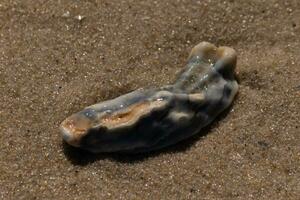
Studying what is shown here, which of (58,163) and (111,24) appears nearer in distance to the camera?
(58,163)

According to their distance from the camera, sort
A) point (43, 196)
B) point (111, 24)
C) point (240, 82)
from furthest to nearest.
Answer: point (111, 24), point (240, 82), point (43, 196)

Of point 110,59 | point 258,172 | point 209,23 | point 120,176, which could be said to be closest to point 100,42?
point 110,59

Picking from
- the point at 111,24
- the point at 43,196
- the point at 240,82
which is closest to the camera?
the point at 43,196

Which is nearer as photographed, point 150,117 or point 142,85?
point 150,117

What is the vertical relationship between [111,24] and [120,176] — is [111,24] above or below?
above

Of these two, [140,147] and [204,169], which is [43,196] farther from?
[204,169]
